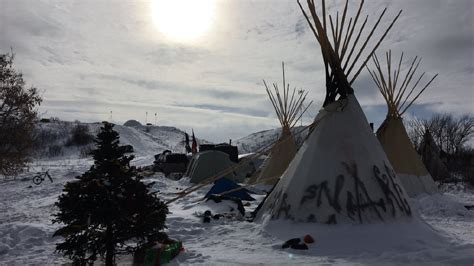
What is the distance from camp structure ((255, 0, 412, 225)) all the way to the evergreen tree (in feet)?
8.25

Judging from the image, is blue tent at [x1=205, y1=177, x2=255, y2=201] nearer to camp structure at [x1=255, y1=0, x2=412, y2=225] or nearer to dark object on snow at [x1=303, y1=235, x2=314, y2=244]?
camp structure at [x1=255, y1=0, x2=412, y2=225]

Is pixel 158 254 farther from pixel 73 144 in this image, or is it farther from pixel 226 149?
pixel 73 144

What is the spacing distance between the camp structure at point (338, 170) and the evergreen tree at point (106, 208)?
2.52m

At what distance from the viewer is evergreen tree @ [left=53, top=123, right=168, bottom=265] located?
4.34 meters

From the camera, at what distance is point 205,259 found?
4770 millimetres

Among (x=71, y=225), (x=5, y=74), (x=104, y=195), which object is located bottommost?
(x=71, y=225)

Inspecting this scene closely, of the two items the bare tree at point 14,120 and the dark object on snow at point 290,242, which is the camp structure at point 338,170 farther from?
the bare tree at point 14,120

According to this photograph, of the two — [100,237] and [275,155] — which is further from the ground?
[275,155]

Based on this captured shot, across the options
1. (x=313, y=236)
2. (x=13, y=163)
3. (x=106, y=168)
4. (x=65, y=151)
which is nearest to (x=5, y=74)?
(x=13, y=163)

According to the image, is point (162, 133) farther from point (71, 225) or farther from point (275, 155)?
point (71, 225)

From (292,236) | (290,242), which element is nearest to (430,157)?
(292,236)

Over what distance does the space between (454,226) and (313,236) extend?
339cm

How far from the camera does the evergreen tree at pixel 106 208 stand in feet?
14.2

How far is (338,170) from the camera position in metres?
6.16
